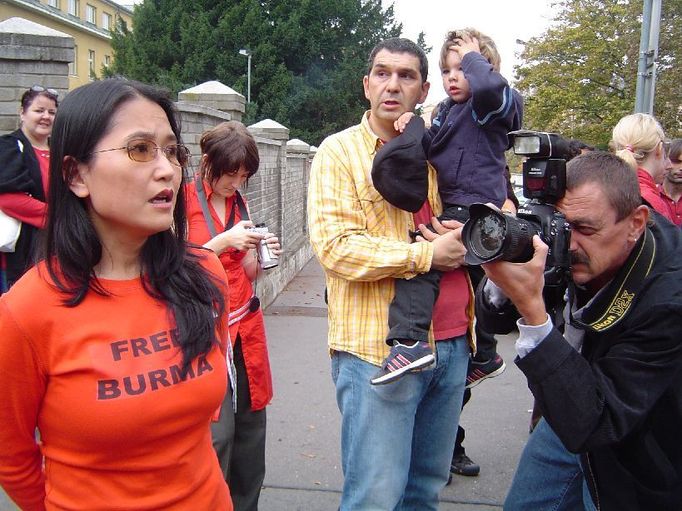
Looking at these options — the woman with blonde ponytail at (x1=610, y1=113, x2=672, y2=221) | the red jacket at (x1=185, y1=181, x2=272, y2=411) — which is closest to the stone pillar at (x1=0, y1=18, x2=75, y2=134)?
the red jacket at (x1=185, y1=181, x2=272, y2=411)

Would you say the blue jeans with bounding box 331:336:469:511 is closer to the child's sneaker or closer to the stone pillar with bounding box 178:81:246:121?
the child's sneaker

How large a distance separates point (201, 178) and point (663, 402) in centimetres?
212

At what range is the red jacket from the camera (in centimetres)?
286

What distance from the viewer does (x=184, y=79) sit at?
71.1ft

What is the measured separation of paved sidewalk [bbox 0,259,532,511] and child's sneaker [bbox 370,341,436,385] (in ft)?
5.48

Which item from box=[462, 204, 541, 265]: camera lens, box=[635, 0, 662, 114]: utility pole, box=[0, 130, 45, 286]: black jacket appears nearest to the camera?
box=[462, 204, 541, 265]: camera lens

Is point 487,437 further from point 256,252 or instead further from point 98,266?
point 98,266

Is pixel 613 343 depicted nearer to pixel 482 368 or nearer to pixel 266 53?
pixel 482 368

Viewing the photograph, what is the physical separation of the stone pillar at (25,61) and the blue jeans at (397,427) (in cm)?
349

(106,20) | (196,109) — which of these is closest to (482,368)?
(196,109)

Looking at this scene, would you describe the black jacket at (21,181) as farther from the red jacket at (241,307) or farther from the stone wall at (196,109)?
the red jacket at (241,307)

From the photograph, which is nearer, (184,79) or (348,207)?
(348,207)

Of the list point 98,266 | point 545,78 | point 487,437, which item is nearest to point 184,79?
point 545,78

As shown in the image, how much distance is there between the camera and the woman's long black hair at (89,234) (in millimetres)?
1562
